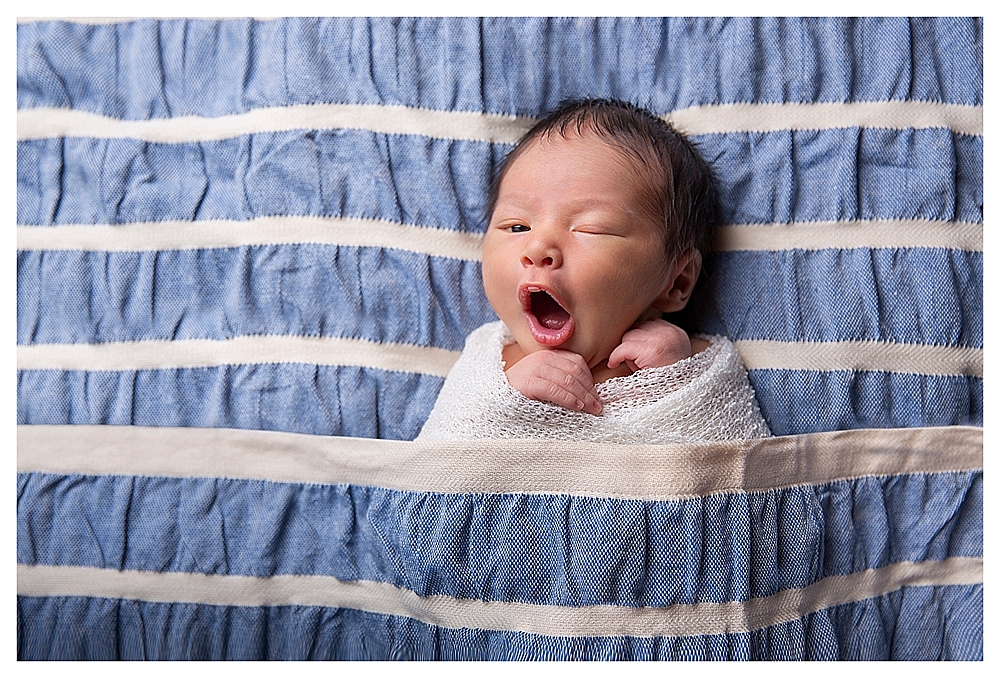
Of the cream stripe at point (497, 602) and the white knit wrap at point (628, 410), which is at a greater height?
the white knit wrap at point (628, 410)

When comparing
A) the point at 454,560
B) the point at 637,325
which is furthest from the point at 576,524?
the point at 637,325

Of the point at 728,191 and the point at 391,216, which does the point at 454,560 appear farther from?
the point at 728,191

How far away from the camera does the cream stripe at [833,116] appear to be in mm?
1125

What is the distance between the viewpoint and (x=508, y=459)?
97 cm

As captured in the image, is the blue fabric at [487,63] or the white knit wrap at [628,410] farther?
the blue fabric at [487,63]

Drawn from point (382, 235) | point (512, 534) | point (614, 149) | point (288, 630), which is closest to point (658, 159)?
point (614, 149)

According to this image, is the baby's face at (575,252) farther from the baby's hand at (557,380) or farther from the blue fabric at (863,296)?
the blue fabric at (863,296)

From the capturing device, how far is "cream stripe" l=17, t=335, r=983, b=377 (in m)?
1.11

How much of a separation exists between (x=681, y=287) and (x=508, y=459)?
0.37 metres

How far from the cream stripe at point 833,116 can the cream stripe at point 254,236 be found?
403 mm

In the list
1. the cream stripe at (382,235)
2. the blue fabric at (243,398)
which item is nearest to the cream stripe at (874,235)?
the cream stripe at (382,235)

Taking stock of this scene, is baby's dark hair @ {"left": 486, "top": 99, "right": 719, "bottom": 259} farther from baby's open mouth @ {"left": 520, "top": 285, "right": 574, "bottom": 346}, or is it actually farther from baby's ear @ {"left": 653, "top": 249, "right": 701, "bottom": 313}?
baby's open mouth @ {"left": 520, "top": 285, "right": 574, "bottom": 346}

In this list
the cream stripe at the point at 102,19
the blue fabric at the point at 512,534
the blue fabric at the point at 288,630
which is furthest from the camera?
the cream stripe at the point at 102,19

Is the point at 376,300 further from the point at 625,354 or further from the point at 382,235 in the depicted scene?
the point at 625,354
